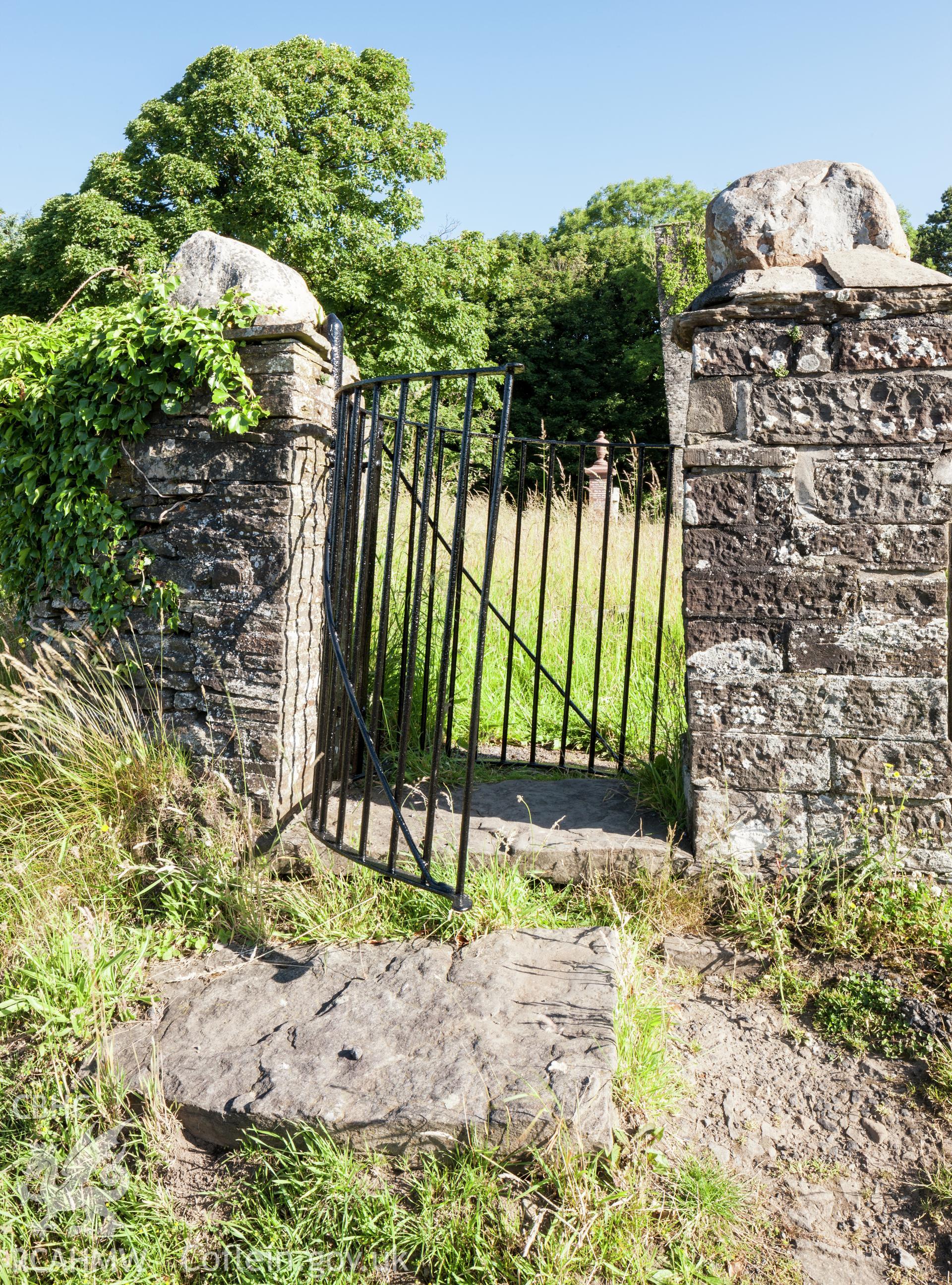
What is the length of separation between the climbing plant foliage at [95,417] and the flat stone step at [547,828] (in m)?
1.37

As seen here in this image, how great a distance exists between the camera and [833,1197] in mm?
2121

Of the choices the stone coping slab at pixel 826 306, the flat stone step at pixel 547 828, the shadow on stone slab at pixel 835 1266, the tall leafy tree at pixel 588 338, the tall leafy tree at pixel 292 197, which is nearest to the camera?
the shadow on stone slab at pixel 835 1266

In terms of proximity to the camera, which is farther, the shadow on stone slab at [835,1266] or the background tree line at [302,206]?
the background tree line at [302,206]

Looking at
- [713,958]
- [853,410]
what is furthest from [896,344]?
[713,958]

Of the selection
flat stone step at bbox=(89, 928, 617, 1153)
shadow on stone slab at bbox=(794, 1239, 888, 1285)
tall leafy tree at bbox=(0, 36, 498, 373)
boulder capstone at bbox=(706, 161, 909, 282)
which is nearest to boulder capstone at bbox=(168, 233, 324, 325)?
boulder capstone at bbox=(706, 161, 909, 282)

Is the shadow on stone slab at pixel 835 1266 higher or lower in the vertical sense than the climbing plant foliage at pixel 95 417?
lower

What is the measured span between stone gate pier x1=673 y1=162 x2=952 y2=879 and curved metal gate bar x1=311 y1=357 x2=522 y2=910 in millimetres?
855

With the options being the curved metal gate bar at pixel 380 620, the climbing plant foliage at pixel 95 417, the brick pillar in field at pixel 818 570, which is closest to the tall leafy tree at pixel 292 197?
the climbing plant foliage at pixel 95 417

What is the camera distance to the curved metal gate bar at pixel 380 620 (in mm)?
2596

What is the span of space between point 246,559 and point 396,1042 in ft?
6.67

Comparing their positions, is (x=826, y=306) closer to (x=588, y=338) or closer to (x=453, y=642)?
(x=453, y=642)

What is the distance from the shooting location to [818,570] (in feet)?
9.45

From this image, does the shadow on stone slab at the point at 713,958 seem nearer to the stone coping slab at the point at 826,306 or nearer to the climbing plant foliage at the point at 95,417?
the stone coping slab at the point at 826,306

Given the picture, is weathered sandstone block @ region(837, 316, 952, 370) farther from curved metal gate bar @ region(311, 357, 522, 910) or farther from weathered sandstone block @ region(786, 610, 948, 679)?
curved metal gate bar @ region(311, 357, 522, 910)
